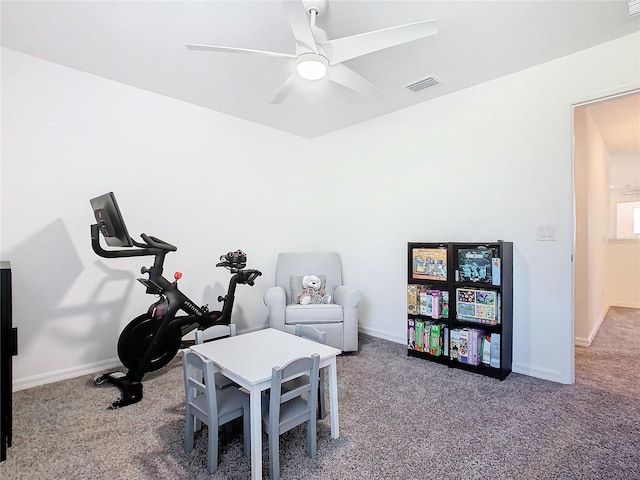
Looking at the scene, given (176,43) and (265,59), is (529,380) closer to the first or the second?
(265,59)

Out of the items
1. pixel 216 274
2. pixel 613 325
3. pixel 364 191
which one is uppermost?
pixel 364 191

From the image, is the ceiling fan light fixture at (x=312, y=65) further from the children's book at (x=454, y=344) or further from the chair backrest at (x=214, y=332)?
the children's book at (x=454, y=344)

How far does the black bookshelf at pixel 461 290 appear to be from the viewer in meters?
2.63

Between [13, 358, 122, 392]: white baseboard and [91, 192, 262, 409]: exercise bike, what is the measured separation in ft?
0.59

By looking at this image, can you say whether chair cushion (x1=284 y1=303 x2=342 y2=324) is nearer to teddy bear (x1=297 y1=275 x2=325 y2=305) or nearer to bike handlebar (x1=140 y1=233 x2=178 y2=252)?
teddy bear (x1=297 y1=275 x2=325 y2=305)

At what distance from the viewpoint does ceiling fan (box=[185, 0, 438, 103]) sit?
64.4 inches

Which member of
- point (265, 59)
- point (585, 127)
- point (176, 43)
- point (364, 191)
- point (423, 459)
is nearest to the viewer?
point (423, 459)

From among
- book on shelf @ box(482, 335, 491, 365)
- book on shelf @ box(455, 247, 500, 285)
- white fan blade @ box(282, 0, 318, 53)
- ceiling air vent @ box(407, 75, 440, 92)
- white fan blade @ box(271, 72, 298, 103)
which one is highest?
ceiling air vent @ box(407, 75, 440, 92)

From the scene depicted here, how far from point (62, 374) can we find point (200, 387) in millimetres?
1850

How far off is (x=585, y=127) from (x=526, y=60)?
140cm

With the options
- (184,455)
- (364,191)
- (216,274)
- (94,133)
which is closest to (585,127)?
(364,191)

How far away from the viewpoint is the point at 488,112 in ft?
9.62

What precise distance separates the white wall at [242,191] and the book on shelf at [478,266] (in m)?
0.27

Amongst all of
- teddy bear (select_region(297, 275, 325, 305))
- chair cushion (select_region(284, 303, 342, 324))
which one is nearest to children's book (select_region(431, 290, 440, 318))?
chair cushion (select_region(284, 303, 342, 324))
